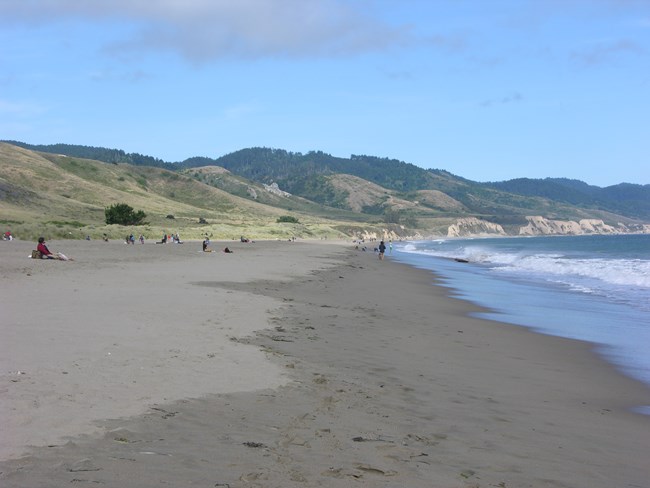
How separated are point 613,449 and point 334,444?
311 centimetres

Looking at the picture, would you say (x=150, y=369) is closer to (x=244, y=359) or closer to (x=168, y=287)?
(x=244, y=359)

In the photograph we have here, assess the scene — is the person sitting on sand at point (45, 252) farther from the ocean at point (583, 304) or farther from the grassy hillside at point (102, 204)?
the grassy hillside at point (102, 204)

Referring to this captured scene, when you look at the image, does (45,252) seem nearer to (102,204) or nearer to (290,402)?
(290,402)

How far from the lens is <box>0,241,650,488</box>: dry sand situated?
5.30 m

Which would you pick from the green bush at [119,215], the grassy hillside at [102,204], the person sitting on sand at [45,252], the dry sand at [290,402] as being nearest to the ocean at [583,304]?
the dry sand at [290,402]

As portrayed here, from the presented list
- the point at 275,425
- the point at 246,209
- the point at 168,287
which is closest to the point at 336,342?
the point at 275,425

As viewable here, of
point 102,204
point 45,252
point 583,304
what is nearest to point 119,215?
point 102,204

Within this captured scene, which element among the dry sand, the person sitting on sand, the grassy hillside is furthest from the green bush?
the dry sand

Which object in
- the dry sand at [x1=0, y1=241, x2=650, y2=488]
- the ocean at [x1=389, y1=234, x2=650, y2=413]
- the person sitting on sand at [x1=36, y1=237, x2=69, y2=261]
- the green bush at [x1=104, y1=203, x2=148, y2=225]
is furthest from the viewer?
the green bush at [x1=104, y1=203, x2=148, y2=225]

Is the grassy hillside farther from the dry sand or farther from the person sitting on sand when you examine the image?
the dry sand

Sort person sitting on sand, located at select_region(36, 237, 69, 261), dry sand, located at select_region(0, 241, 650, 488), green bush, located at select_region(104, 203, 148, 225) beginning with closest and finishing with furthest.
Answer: dry sand, located at select_region(0, 241, 650, 488)
person sitting on sand, located at select_region(36, 237, 69, 261)
green bush, located at select_region(104, 203, 148, 225)

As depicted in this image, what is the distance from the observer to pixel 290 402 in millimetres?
7500

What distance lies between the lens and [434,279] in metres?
34.9

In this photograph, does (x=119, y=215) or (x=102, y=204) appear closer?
(x=119, y=215)
